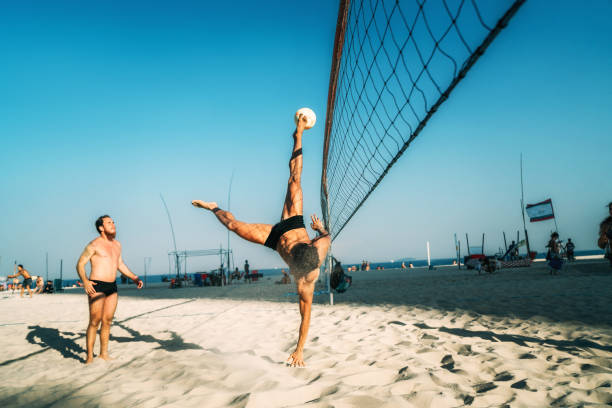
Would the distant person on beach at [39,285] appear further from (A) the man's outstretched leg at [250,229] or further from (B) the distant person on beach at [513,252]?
(B) the distant person on beach at [513,252]

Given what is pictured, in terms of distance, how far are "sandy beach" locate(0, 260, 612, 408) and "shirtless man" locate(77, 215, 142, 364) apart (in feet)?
0.87

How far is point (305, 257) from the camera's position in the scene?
2.41 metres

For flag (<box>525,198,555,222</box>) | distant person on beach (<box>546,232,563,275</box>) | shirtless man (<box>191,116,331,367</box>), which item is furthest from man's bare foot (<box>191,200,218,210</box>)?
flag (<box>525,198,555,222</box>)

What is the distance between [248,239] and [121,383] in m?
1.38

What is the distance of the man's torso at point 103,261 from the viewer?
121 inches

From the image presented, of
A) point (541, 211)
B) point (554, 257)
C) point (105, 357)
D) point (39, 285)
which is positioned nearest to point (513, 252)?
point (541, 211)

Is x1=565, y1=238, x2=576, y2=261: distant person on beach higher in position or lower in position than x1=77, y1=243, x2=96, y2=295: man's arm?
lower

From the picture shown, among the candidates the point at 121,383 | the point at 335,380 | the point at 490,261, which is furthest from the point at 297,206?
the point at 490,261

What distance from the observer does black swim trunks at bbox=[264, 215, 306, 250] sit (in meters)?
2.60

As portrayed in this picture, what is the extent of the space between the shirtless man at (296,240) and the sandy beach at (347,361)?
50 cm

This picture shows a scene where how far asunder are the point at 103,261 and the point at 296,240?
202 centimetres

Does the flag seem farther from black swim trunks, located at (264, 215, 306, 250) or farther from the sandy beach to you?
black swim trunks, located at (264, 215, 306, 250)

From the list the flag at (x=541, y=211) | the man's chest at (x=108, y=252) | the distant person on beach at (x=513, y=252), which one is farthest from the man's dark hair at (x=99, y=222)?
the flag at (x=541, y=211)

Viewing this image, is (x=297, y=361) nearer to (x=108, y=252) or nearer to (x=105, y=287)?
(x=105, y=287)
